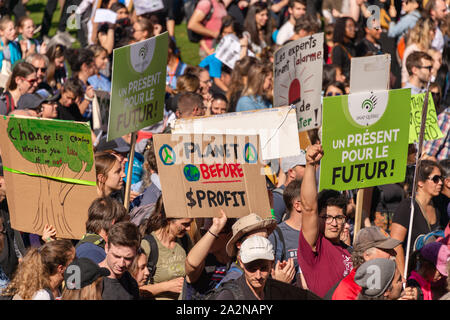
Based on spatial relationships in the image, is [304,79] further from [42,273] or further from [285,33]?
[285,33]

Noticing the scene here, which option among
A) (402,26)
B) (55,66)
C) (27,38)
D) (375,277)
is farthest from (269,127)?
(402,26)

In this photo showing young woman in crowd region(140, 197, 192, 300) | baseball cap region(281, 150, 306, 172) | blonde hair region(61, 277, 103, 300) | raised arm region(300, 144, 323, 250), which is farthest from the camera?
baseball cap region(281, 150, 306, 172)

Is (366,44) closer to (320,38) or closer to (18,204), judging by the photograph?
(320,38)

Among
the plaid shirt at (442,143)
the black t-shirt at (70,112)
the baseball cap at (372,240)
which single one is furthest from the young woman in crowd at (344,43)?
the baseball cap at (372,240)

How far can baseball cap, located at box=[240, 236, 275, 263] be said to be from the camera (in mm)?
4969

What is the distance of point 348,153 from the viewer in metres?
6.56

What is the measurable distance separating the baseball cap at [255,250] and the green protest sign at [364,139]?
1463mm

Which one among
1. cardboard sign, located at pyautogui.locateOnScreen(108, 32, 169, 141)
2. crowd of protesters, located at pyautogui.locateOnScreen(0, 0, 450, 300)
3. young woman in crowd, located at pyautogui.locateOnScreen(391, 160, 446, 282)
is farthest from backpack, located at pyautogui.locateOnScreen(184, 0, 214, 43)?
young woman in crowd, located at pyautogui.locateOnScreen(391, 160, 446, 282)

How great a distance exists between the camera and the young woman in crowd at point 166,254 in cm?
576

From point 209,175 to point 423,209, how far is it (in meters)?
2.30

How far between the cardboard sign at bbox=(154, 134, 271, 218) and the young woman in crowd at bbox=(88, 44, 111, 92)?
214 inches

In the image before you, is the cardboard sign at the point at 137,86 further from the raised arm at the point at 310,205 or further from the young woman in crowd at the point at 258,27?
the young woman in crowd at the point at 258,27

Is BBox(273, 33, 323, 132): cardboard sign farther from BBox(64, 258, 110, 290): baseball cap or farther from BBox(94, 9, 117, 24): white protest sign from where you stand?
BBox(94, 9, 117, 24): white protest sign

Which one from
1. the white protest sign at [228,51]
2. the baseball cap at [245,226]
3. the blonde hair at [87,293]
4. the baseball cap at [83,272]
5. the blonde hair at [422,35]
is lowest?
the blonde hair at [87,293]
